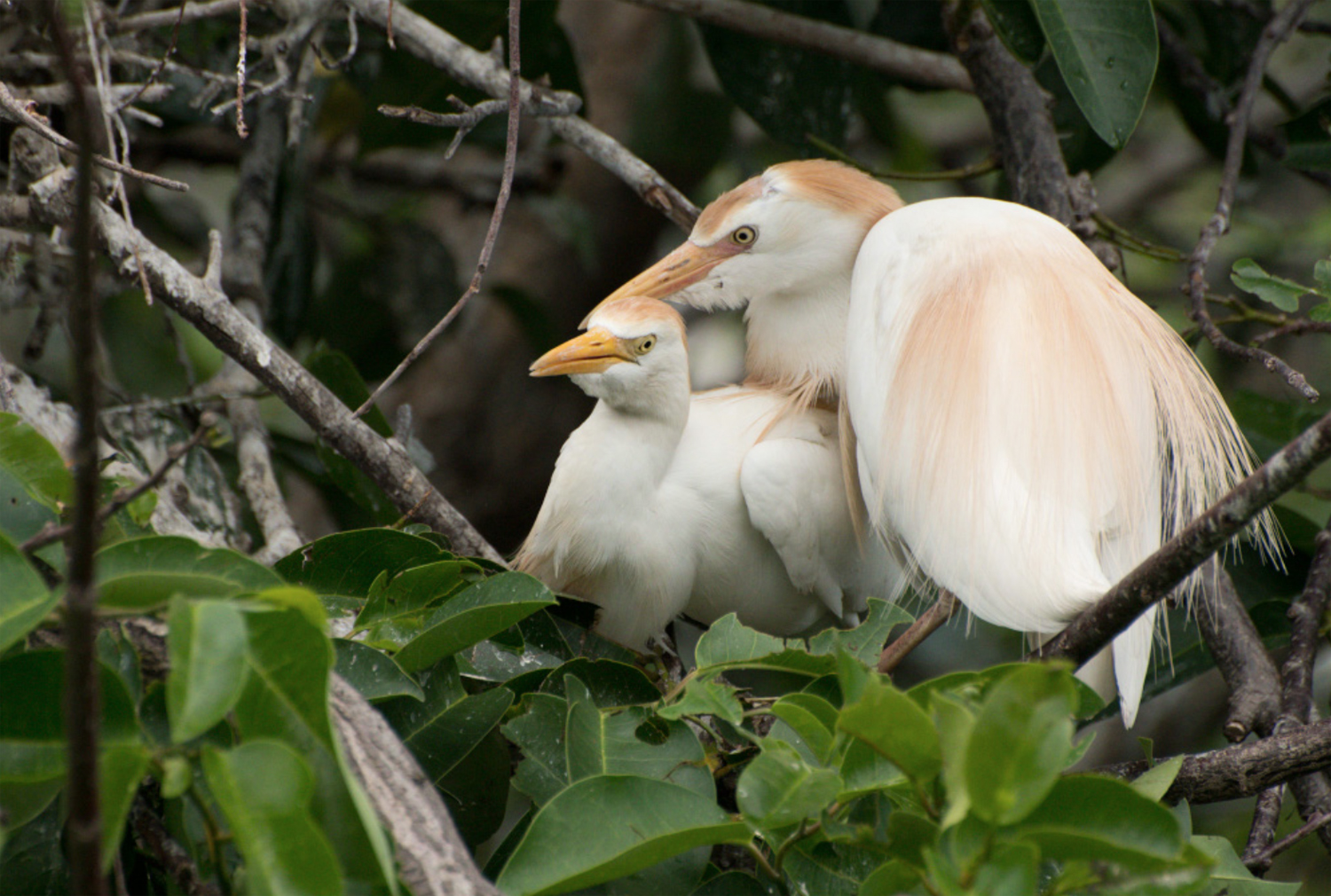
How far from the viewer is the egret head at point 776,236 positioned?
5.85ft

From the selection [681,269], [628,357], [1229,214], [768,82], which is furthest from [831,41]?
[628,357]

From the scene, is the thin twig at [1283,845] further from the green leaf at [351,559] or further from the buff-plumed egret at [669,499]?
the green leaf at [351,559]

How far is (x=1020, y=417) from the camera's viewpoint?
4.43 ft

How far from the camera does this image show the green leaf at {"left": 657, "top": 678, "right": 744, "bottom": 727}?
1000 millimetres

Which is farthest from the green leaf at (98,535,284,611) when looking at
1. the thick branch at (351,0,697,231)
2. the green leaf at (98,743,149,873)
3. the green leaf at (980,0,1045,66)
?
the green leaf at (980,0,1045,66)

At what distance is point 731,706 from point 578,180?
8.57ft

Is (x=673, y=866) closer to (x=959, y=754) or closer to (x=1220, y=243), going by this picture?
(x=959, y=754)

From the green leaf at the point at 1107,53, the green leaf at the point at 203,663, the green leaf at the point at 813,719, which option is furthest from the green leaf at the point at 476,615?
the green leaf at the point at 1107,53

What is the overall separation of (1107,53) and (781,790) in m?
1.19

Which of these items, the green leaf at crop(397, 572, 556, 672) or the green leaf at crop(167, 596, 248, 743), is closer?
the green leaf at crop(167, 596, 248, 743)

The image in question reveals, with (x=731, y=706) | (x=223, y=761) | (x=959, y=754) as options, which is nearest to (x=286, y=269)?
(x=731, y=706)

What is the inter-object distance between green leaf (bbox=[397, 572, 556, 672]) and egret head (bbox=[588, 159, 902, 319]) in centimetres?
75

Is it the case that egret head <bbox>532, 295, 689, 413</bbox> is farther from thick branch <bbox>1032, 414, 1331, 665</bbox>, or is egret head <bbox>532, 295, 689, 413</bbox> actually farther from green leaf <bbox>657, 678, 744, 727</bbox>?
thick branch <bbox>1032, 414, 1331, 665</bbox>

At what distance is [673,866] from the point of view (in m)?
1.03
